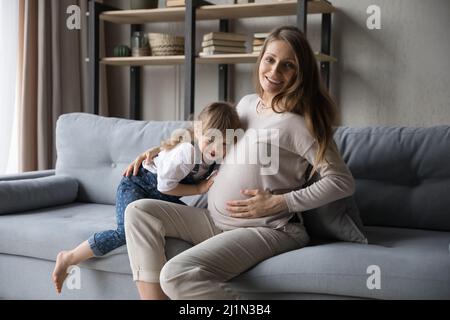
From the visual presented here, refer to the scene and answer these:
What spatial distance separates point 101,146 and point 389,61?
1.68 m

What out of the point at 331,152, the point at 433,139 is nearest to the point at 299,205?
the point at 331,152

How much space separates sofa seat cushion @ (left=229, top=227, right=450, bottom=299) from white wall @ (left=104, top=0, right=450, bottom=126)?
5.22 feet

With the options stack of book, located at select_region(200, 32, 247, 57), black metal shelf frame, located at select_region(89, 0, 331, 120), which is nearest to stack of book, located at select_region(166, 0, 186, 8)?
black metal shelf frame, located at select_region(89, 0, 331, 120)

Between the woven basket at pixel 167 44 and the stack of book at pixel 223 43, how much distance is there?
0.21 m

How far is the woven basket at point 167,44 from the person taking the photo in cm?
323

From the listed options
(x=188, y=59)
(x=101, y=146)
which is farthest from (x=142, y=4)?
(x=101, y=146)

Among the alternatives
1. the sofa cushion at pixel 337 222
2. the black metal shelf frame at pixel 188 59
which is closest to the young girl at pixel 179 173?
the sofa cushion at pixel 337 222

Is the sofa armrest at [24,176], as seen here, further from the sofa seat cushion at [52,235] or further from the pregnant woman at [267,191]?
the pregnant woman at [267,191]

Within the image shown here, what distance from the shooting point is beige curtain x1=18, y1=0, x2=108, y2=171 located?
3.24 meters

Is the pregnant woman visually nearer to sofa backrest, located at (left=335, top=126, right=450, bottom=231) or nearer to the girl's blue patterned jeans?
the girl's blue patterned jeans

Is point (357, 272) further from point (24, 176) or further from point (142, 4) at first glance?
point (142, 4)

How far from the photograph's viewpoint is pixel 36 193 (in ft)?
7.51
